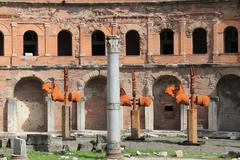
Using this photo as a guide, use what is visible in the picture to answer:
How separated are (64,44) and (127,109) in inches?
260

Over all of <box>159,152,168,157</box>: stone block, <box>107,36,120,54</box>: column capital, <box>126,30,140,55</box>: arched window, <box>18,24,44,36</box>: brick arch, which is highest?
<box>18,24,44,36</box>: brick arch

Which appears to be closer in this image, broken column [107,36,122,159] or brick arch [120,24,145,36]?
broken column [107,36,122,159]

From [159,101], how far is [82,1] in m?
8.64

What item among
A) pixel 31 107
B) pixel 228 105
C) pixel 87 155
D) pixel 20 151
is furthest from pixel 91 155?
pixel 228 105

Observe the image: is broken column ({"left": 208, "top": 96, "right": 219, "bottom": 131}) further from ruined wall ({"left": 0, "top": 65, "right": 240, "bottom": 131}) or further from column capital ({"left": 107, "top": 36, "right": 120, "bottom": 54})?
column capital ({"left": 107, "top": 36, "right": 120, "bottom": 54})

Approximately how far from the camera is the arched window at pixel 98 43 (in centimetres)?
4188

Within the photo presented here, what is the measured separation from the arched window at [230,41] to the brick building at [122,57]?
0.22 feet

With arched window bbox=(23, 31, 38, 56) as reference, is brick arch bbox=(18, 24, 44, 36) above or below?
above

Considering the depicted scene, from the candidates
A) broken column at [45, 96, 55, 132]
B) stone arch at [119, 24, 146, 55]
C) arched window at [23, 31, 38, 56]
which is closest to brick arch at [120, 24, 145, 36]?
stone arch at [119, 24, 146, 55]

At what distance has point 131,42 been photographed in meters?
42.3

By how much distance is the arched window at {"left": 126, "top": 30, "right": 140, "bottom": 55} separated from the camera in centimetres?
4203

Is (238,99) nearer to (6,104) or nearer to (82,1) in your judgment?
(82,1)

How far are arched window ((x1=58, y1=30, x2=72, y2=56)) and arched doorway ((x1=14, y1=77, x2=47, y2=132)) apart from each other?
3079mm

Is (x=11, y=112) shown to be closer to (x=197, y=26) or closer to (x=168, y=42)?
(x=168, y=42)
